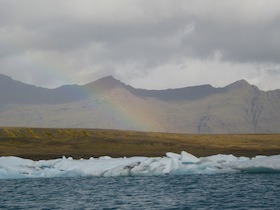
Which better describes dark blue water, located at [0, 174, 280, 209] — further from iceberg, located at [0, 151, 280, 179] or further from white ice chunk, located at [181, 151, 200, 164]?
white ice chunk, located at [181, 151, 200, 164]

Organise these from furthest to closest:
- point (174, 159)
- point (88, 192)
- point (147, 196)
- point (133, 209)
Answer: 1. point (174, 159)
2. point (88, 192)
3. point (147, 196)
4. point (133, 209)

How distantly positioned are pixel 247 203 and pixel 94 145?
269ft

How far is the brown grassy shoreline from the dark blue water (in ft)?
143

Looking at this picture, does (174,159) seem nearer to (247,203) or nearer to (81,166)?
(81,166)

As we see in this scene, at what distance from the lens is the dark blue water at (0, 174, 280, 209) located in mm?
34844

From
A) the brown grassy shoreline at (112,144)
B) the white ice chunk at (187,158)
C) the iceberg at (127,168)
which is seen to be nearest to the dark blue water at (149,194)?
the iceberg at (127,168)

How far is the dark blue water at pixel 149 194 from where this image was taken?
3484cm

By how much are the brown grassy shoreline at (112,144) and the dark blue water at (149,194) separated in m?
43.5

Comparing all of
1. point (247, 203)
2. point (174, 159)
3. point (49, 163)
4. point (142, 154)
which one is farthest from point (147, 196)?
point (142, 154)

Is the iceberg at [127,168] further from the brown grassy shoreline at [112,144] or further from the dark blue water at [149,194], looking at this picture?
the brown grassy shoreline at [112,144]

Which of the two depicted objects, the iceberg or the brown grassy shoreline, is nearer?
the iceberg

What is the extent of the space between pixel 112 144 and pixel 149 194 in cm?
7750

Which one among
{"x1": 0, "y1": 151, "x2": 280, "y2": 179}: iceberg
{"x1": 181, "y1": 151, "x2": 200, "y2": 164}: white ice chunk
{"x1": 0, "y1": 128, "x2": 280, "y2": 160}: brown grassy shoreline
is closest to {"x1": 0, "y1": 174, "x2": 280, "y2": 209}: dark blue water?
{"x1": 0, "y1": 151, "x2": 280, "y2": 179}: iceberg

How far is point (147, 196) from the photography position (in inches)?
1560
